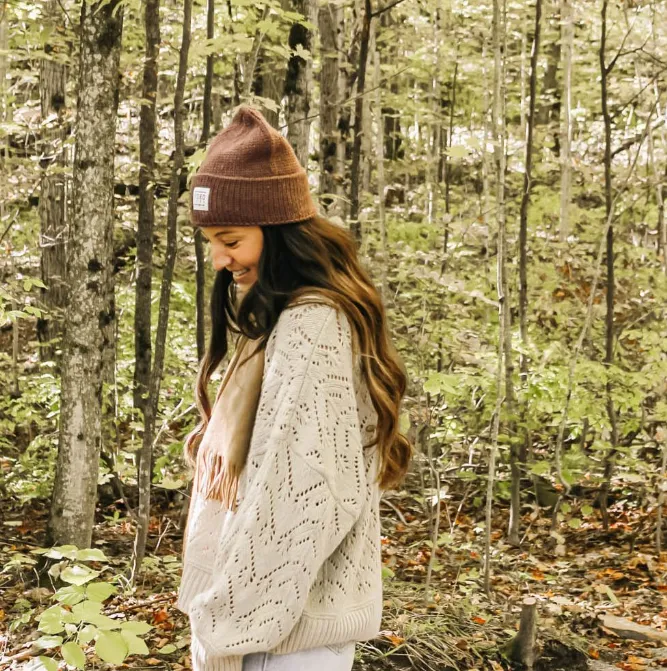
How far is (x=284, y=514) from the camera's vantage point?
169 centimetres

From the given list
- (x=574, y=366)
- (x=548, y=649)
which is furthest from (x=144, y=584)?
(x=574, y=366)

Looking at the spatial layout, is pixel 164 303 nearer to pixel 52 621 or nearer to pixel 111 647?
pixel 52 621

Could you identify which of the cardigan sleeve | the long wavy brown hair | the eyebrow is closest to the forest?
the cardigan sleeve

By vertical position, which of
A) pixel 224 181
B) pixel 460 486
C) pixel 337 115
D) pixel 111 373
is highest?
pixel 337 115

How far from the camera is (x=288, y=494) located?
169 centimetres

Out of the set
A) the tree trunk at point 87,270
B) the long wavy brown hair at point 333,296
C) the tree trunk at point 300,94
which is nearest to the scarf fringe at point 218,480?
the long wavy brown hair at point 333,296

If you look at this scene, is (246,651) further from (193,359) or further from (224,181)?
(193,359)

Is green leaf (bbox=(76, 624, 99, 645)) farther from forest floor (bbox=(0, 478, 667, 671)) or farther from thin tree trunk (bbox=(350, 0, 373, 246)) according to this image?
thin tree trunk (bbox=(350, 0, 373, 246))

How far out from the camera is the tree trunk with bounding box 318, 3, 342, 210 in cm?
766

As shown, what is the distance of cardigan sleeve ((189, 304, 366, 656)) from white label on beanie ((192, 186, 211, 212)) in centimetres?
42

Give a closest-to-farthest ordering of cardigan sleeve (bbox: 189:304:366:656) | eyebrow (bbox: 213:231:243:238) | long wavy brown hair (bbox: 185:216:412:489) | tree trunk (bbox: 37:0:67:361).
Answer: cardigan sleeve (bbox: 189:304:366:656) → long wavy brown hair (bbox: 185:216:412:489) → eyebrow (bbox: 213:231:243:238) → tree trunk (bbox: 37:0:67:361)

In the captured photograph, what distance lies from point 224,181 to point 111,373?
6553mm

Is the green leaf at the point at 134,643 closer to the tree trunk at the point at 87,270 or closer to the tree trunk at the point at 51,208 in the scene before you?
the tree trunk at the point at 87,270

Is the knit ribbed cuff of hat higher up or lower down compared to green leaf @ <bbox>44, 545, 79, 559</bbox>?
higher up
